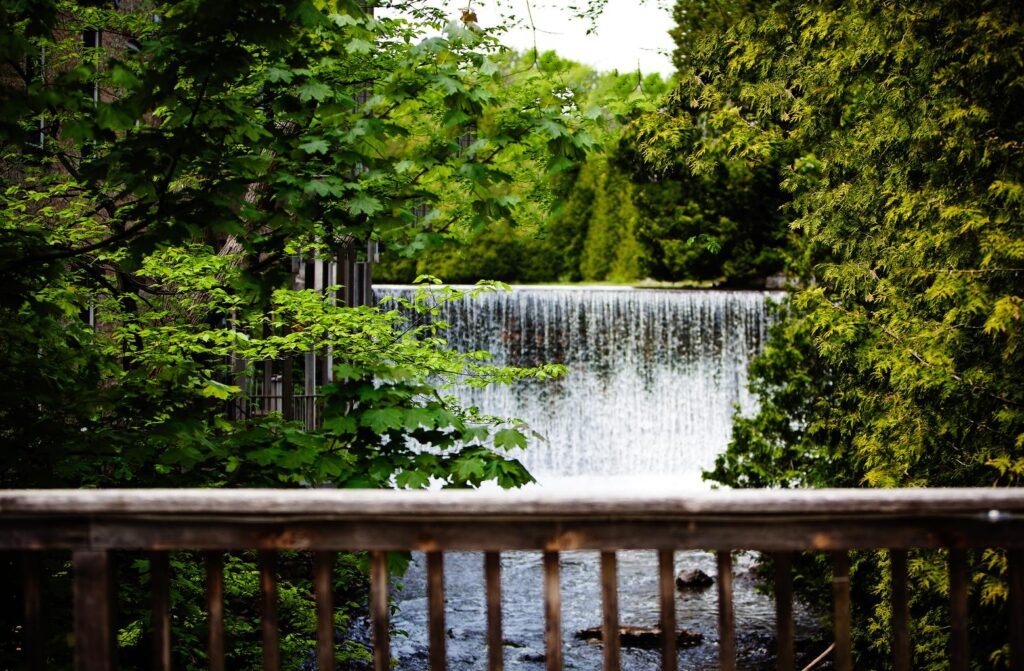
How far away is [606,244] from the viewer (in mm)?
28047

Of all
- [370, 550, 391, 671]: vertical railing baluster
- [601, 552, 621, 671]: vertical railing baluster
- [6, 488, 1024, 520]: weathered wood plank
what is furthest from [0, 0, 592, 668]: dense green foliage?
[601, 552, 621, 671]: vertical railing baluster

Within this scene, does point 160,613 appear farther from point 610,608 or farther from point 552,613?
point 610,608

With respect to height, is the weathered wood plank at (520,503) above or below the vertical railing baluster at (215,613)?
above

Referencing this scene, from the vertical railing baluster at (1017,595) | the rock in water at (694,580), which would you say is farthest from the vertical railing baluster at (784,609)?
the rock in water at (694,580)

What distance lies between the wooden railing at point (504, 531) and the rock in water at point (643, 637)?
882 cm

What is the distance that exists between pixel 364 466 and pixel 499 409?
560 inches

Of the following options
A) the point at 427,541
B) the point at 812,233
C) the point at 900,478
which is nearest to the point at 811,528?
the point at 427,541

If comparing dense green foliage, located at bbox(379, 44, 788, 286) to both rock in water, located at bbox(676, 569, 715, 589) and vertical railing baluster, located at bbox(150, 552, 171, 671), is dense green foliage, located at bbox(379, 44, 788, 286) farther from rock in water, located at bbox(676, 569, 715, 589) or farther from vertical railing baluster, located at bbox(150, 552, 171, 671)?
rock in water, located at bbox(676, 569, 715, 589)

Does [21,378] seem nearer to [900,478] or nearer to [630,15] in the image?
[900,478]

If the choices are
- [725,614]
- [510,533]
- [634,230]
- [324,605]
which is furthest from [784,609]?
[634,230]

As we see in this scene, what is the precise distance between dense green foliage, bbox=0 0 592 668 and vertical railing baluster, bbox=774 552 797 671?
1.89m

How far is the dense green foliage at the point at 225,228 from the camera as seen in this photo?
322cm

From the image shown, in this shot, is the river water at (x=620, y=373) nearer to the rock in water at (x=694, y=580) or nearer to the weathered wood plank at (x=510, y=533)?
the rock in water at (x=694, y=580)

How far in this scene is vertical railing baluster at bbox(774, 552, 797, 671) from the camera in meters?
2.02
